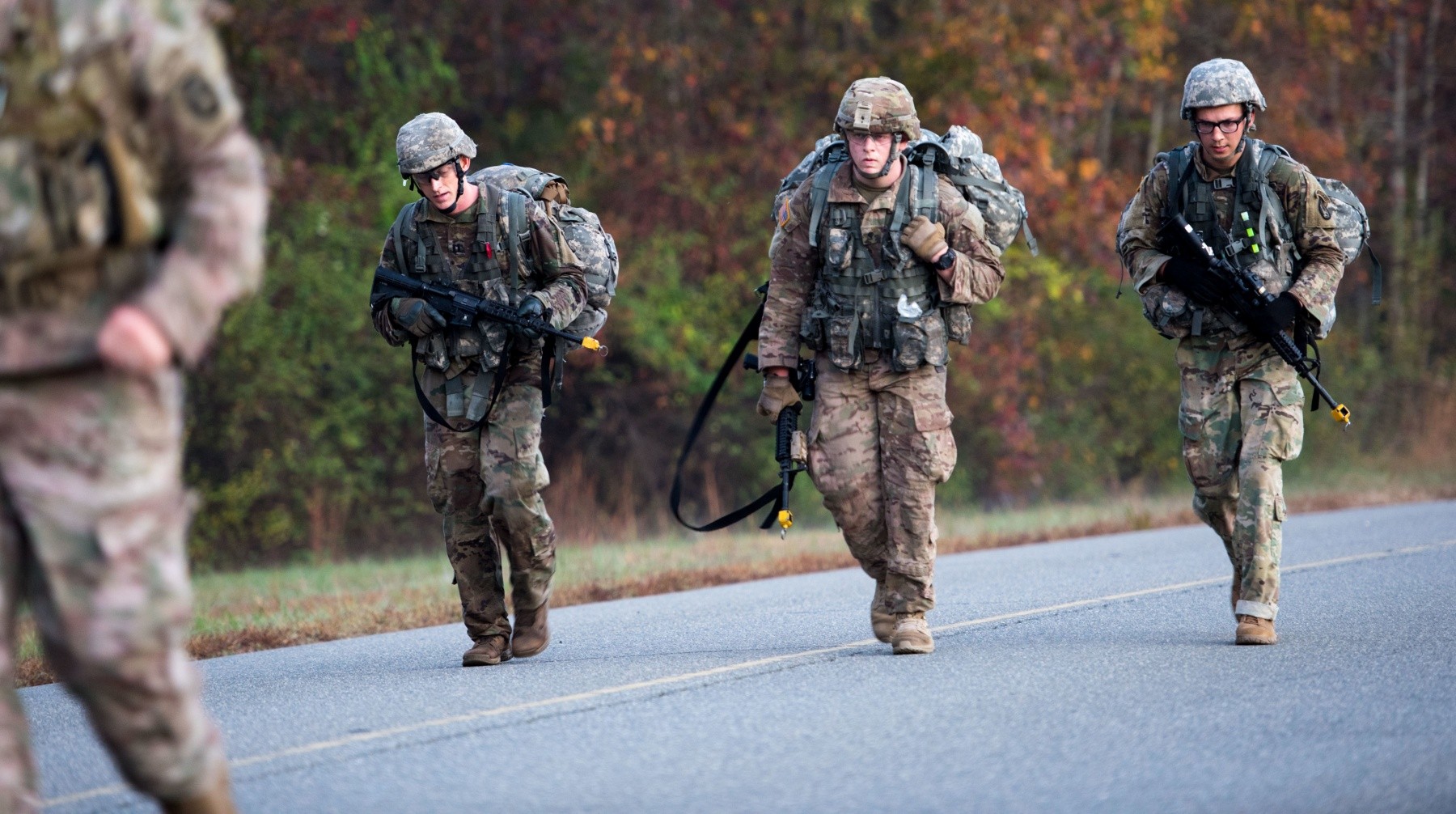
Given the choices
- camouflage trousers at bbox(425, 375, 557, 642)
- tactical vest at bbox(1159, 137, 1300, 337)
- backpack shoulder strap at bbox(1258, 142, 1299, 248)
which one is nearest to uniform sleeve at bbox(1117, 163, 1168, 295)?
tactical vest at bbox(1159, 137, 1300, 337)

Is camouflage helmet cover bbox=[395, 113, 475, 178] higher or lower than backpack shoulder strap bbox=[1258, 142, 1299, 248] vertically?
higher

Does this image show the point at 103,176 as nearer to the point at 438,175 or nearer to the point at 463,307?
the point at 438,175

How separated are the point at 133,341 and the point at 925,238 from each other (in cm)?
427

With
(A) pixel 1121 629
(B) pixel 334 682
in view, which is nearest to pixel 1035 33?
(A) pixel 1121 629

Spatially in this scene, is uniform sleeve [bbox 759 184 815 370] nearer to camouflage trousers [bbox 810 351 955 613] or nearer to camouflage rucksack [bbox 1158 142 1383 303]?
camouflage trousers [bbox 810 351 955 613]

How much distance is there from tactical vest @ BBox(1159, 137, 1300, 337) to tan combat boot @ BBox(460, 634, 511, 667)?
10.4 feet

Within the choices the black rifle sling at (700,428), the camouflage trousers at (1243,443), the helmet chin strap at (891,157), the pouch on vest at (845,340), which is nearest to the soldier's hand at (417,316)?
the black rifle sling at (700,428)

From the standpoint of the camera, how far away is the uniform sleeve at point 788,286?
7.77 m

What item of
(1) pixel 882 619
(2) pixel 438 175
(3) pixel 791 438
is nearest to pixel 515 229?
(2) pixel 438 175

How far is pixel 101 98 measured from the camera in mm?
3889

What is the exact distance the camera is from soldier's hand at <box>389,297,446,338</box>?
766cm

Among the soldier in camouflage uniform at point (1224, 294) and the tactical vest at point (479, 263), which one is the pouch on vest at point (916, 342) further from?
the tactical vest at point (479, 263)

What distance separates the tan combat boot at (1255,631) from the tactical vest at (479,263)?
3.19 m

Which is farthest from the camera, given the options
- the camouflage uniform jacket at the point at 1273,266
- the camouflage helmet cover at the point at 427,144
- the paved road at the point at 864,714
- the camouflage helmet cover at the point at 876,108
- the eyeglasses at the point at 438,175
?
the camouflage uniform jacket at the point at 1273,266
